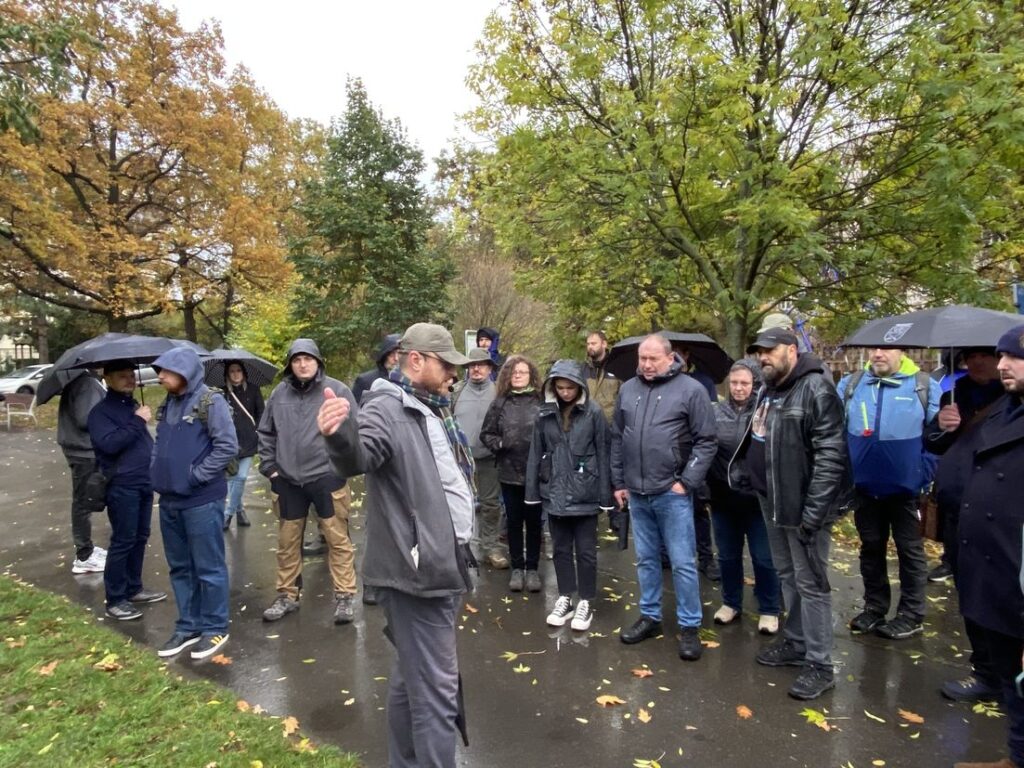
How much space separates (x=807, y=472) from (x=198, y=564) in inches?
155

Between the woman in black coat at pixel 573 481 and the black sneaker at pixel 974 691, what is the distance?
2.20m

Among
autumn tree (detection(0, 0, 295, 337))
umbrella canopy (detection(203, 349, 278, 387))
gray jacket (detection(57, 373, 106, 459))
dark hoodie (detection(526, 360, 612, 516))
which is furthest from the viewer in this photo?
autumn tree (detection(0, 0, 295, 337))

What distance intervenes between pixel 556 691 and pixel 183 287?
21.5 metres

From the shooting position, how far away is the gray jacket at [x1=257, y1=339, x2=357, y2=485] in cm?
481

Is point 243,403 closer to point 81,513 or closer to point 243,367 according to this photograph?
point 243,367

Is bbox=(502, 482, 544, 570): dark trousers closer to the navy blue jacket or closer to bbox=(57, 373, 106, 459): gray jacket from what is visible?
the navy blue jacket

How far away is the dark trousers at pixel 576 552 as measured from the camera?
4.74 metres

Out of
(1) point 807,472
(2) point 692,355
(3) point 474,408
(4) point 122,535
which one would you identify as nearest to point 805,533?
(1) point 807,472

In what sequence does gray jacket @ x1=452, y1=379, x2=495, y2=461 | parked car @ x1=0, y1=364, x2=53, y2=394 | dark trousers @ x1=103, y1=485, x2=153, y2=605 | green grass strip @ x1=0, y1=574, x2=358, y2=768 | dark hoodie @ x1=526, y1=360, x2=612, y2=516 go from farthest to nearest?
parked car @ x1=0, y1=364, x2=53, y2=394 → gray jacket @ x1=452, y1=379, x2=495, y2=461 → dark trousers @ x1=103, y1=485, x2=153, y2=605 → dark hoodie @ x1=526, y1=360, x2=612, y2=516 → green grass strip @ x1=0, y1=574, x2=358, y2=768

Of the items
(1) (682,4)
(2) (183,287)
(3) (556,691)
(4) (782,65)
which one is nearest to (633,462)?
(3) (556,691)

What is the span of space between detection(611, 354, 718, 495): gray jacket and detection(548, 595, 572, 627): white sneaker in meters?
1.07

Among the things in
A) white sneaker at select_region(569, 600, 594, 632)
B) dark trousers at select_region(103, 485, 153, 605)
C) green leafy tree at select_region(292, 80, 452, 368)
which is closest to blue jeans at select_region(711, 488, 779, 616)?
white sneaker at select_region(569, 600, 594, 632)

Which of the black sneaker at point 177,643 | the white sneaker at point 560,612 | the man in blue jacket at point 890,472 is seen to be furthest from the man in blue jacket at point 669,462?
the black sneaker at point 177,643

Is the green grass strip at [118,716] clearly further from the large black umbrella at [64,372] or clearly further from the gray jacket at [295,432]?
the large black umbrella at [64,372]
